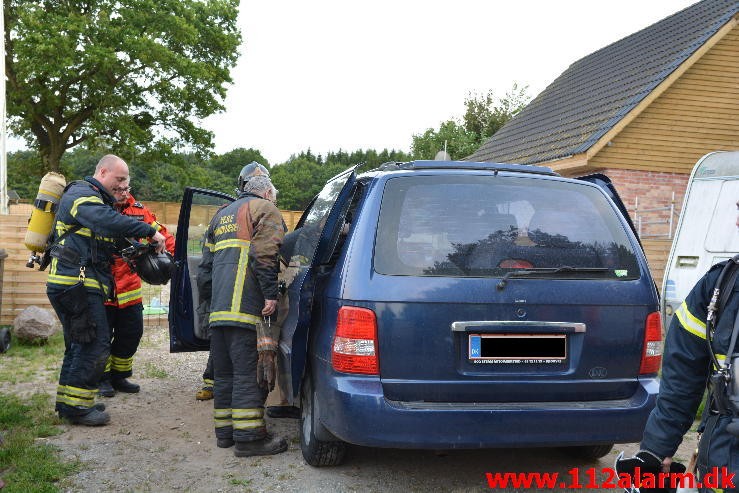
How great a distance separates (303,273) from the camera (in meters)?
3.93

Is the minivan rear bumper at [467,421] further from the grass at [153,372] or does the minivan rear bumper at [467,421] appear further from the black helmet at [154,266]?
the grass at [153,372]

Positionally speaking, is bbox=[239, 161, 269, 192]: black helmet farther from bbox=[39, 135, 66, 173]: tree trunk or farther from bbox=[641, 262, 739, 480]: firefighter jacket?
bbox=[39, 135, 66, 173]: tree trunk

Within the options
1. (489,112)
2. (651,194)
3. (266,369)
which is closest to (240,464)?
(266,369)

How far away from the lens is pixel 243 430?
4113mm

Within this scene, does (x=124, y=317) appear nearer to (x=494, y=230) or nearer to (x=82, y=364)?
(x=82, y=364)

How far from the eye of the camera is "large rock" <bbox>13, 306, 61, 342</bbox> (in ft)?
25.0

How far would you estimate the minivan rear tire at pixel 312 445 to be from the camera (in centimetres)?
371

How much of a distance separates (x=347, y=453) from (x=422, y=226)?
4.90ft

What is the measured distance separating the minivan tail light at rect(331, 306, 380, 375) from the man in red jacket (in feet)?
9.14

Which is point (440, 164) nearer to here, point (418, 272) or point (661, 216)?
point (418, 272)

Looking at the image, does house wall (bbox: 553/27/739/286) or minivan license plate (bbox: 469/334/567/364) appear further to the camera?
house wall (bbox: 553/27/739/286)

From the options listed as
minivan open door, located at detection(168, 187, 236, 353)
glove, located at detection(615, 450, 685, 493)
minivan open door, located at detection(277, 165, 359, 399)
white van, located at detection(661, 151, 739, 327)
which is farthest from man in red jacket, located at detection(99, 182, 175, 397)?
white van, located at detection(661, 151, 739, 327)

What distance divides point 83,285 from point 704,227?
6091mm

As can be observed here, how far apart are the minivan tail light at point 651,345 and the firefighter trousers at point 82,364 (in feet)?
12.0
